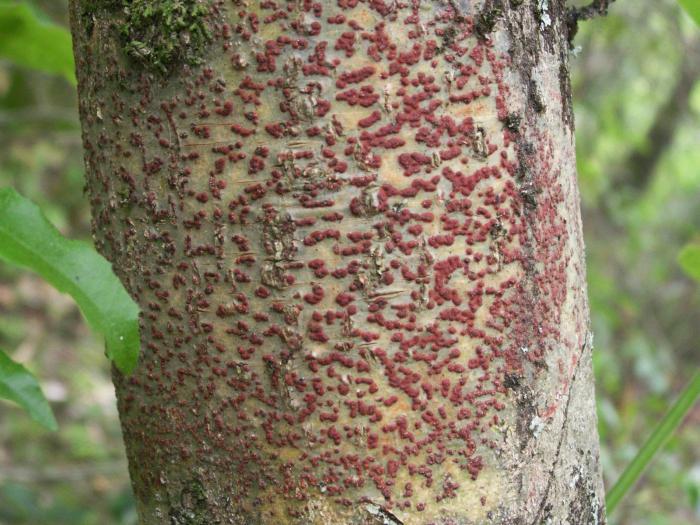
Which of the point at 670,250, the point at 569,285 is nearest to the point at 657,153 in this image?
the point at 670,250

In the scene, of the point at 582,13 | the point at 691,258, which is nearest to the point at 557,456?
the point at 582,13

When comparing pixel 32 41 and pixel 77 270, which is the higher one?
pixel 32 41

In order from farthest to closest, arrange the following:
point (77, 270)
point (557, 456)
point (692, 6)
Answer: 1. point (692, 6)
2. point (557, 456)
3. point (77, 270)

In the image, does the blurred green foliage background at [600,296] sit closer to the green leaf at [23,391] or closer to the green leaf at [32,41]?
the green leaf at [32,41]

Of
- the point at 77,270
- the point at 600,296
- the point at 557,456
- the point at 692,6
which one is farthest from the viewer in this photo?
the point at 600,296

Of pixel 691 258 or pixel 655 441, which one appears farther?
pixel 691 258

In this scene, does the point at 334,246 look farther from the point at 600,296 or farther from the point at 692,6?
the point at 600,296

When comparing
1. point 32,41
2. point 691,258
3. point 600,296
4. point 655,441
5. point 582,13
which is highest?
point 582,13
